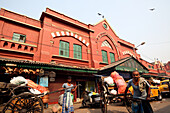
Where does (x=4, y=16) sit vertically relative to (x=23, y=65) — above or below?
above

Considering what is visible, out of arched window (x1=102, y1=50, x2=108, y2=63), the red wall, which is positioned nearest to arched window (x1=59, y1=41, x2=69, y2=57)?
the red wall

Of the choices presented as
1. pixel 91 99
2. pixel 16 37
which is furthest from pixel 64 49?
pixel 91 99

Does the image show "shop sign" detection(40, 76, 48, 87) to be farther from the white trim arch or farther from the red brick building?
the white trim arch

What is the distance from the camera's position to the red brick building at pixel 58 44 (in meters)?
8.09

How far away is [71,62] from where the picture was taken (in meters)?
10.4

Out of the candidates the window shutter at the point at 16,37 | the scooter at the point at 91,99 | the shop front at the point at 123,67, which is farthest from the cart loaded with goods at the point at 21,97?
the shop front at the point at 123,67

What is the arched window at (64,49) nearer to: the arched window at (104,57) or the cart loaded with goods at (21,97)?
the arched window at (104,57)

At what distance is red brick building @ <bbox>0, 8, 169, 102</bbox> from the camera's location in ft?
26.5

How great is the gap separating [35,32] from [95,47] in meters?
7.83

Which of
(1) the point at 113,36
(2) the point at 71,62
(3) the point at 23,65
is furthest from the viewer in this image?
(1) the point at 113,36

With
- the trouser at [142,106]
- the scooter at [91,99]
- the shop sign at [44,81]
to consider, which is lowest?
the scooter at [91,99]

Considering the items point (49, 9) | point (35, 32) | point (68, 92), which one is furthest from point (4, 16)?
point (68, 92)

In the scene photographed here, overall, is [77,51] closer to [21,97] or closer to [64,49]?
[64,49]

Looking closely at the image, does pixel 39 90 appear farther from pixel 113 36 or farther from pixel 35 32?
pixel 113 36
